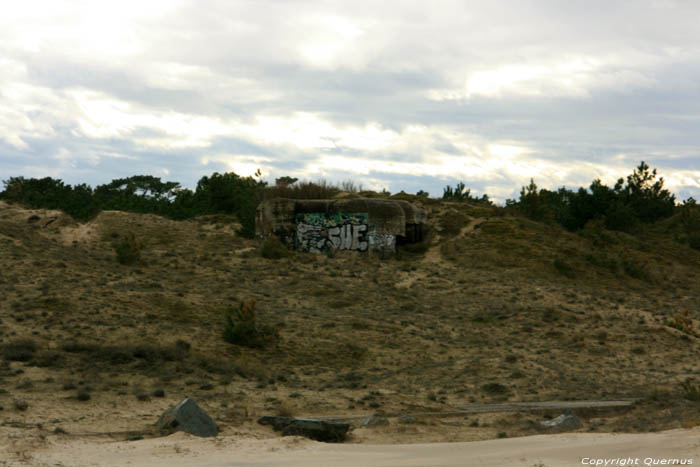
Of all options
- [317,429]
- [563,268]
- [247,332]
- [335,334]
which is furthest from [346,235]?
[317,429]

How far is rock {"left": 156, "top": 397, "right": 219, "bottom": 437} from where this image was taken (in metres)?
9.03

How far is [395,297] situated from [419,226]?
12.4 meters

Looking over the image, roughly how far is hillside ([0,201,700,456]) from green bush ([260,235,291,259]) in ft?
2.17

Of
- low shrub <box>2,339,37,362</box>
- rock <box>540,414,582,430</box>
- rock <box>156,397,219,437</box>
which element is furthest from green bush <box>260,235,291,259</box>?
rock <box>156,397,219,437</box>

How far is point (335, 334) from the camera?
61.5ft

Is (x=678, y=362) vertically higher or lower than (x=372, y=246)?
lower

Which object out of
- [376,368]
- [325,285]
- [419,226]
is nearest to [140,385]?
[376,368]

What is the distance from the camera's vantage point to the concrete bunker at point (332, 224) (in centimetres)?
3294

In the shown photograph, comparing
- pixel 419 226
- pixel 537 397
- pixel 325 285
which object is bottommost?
pixel 537 397

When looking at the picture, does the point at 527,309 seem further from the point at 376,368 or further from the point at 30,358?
the point at 30,358

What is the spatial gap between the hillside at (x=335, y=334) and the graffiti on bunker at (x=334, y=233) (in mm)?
1190

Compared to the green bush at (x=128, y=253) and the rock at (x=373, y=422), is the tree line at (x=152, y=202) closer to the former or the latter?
the green bush at (x=128, y=253)

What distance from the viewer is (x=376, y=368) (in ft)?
54.3

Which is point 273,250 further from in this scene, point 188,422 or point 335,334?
point 188,422
